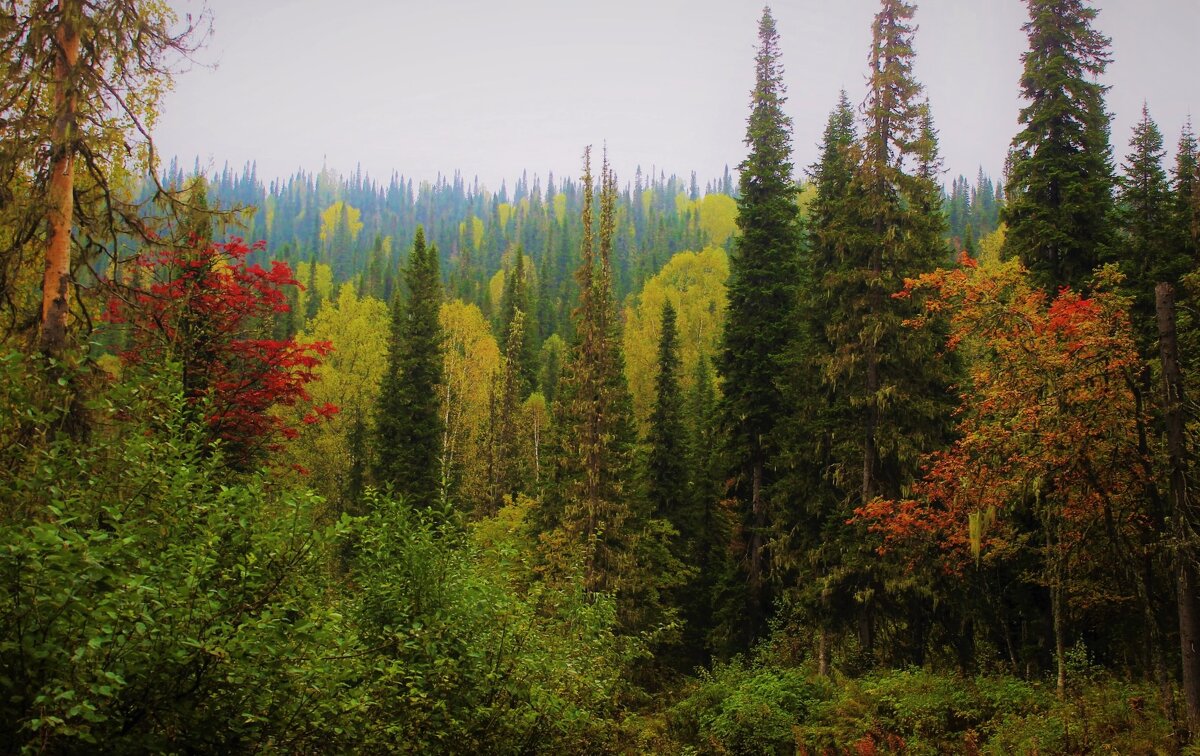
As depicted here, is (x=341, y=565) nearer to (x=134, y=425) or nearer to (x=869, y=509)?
(x=869, y=509)

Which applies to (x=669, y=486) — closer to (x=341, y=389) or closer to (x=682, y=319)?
(x=341, y=389)

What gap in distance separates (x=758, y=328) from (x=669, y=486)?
6618mm

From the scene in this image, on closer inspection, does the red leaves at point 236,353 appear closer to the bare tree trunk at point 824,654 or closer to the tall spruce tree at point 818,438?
the tall spruce tree at point 818,438

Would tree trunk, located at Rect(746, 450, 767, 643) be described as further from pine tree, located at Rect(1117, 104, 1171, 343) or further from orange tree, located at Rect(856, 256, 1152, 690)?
pine tree, located at Rect(1117, 104, 1171, 343)

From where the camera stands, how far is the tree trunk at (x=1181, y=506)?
8.49 meters

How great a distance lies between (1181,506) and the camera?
27.8 feet

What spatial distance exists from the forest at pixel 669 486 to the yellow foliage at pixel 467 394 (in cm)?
698

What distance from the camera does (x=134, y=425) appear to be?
5.69 m

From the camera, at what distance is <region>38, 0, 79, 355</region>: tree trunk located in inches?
283

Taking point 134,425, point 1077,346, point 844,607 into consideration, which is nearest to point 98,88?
point 134,425

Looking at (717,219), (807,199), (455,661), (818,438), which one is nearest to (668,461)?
(818,438)

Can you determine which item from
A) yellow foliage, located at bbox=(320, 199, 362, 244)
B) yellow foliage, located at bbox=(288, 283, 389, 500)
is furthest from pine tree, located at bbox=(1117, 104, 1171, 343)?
yellow foliage, located at bbox=(320, 199, 362, 244)

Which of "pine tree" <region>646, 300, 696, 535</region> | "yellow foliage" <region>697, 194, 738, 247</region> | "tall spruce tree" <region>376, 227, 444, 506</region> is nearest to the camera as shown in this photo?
"pine tree" <region>646, 300, 696, 535</region>

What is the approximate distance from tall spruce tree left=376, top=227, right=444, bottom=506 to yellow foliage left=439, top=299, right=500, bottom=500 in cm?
451
